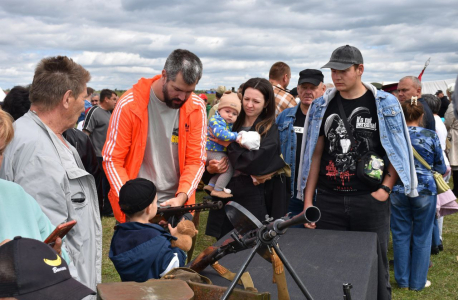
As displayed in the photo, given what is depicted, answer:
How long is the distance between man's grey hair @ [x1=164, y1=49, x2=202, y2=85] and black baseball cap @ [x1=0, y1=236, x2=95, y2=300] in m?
1.65

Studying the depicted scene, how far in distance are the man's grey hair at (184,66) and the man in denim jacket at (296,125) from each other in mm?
1820

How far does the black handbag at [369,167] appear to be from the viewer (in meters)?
3.29

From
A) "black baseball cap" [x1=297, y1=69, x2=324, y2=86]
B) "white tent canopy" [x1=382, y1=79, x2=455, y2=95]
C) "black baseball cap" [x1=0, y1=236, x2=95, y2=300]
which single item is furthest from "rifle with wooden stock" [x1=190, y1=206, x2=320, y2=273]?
"white tent canopy" [x1=382, y1=79, x2=455, y2=95]

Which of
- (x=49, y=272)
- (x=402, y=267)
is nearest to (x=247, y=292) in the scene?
(x=49, y=272)

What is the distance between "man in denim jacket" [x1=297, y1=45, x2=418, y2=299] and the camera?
3.36 metres

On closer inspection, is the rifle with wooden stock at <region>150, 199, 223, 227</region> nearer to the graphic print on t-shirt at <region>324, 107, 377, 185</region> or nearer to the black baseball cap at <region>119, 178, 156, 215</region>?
the black baseball cap at <region>119, 178, 156, 215</region>

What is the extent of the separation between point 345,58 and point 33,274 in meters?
2.71

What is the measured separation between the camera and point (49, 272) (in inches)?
56.0

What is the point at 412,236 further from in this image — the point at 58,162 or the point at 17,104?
the point at 17,104

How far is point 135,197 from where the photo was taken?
2.45 meters

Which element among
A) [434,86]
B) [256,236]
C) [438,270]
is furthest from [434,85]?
[256,236]

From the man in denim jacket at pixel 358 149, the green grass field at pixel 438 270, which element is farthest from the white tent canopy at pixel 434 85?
the man in denim jacket at pixel 358 149

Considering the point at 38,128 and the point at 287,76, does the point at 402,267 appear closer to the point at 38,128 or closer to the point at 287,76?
the point at 287,76

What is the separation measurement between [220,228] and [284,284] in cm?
230
